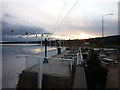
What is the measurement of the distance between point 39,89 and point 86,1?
7821mm

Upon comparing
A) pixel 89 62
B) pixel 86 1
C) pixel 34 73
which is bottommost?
pixel 34 73

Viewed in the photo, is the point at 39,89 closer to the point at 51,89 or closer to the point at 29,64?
the point at 51,89

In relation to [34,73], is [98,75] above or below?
above

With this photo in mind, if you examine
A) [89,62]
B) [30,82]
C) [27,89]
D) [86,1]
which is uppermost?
[86,1]

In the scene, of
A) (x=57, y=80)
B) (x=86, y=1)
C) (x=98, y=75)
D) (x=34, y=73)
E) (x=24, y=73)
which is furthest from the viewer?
(x=86, y=1)

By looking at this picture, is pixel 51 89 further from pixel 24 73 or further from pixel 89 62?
pixel 89 62

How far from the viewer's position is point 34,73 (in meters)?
8.70

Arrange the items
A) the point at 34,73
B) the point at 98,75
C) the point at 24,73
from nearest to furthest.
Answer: the point at 98,75 < the point at 34,73 < the point at 24,73

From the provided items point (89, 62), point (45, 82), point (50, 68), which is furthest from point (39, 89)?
point (89, 62)

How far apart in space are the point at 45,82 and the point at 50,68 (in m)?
1.26

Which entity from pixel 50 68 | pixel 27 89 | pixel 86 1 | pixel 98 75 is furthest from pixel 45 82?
pixel 86 1

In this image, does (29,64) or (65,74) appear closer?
(65,74)

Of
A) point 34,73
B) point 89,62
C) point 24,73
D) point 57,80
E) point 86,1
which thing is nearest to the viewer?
point 89,62

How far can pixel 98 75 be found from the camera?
234 inches
